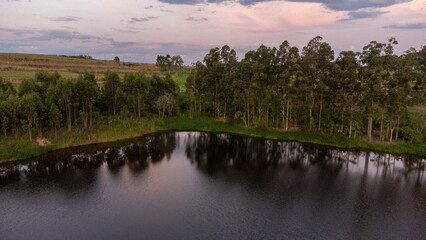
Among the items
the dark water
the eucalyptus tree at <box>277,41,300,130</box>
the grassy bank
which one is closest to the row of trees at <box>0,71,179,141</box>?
the grassy bank

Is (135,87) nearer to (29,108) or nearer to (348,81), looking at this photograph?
(29,108)

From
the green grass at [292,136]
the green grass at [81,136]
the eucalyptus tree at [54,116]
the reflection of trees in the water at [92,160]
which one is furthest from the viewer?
the eucalyptus tree at [54,116]

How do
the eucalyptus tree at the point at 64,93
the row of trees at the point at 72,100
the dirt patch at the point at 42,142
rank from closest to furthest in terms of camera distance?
the row of trees at the point at 72,100
the dirt patch at the point at 42,142
the eucalyptus tree at the point at 64,93

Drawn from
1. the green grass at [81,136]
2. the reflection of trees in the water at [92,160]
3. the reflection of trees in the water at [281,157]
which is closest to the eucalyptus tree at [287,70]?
the reflection of trees in the water at [281,157]

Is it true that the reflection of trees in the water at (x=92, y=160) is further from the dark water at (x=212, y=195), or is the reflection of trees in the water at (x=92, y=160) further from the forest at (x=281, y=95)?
the forest at (x=281, y=95)

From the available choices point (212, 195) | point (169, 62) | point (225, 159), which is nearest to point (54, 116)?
point (225, 159)

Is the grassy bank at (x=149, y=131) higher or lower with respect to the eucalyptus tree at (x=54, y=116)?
lower

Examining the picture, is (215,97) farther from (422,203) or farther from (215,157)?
(422,203)
